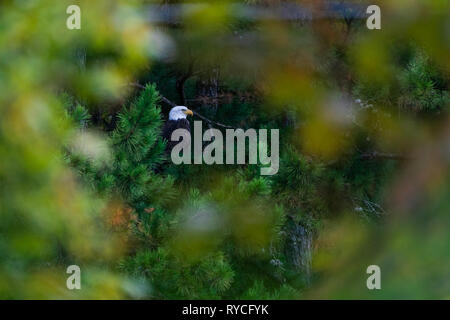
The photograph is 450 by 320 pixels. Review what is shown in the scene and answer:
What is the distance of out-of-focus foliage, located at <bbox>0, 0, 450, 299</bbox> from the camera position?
20.2 inches

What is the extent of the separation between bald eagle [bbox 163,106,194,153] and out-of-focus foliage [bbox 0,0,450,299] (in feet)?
0.39

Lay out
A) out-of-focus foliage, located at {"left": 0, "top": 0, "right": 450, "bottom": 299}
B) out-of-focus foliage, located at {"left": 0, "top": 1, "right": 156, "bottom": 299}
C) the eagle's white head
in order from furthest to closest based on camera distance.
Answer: the eagle's white head, out-of-focus foliage, located at {"left": 0, "top": 1, "right": 156, "bottom": 299}, out-of-focus foliage, located at {"left": 0, "top": 0, "right": 450, "bottom": 299}

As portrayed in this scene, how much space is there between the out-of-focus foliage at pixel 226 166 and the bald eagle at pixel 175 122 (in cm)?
12

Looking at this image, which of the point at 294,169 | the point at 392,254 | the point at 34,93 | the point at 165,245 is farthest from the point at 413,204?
the point at 294,169

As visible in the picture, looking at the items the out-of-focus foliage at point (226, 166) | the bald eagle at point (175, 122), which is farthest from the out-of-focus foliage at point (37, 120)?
the bald eagle at point (175, 122)

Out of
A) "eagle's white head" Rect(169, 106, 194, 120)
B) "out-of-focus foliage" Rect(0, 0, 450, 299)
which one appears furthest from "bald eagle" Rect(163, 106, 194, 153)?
"out-of-focus foliage" Rect(0, 0, 450, 299)

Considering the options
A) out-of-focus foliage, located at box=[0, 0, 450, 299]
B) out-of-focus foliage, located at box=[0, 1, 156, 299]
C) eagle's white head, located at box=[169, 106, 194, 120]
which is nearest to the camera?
out-of-focus foliage, located at box=[0, 0, 450, 299]

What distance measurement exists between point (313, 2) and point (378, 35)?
0.62m

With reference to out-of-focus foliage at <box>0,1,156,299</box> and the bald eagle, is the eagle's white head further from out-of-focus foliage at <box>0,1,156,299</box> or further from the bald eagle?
out-of-focus foliage at <box>0,1,156,299</box>

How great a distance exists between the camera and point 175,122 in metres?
3.25

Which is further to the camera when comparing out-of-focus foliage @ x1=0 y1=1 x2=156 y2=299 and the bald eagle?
the bald eagle

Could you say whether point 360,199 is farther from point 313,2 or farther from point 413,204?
point 413,204

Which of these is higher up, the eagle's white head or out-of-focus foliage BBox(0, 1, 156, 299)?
the eagle's white head

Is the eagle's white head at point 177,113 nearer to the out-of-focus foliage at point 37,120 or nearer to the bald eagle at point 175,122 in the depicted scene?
the bald eagle at point 175,122
